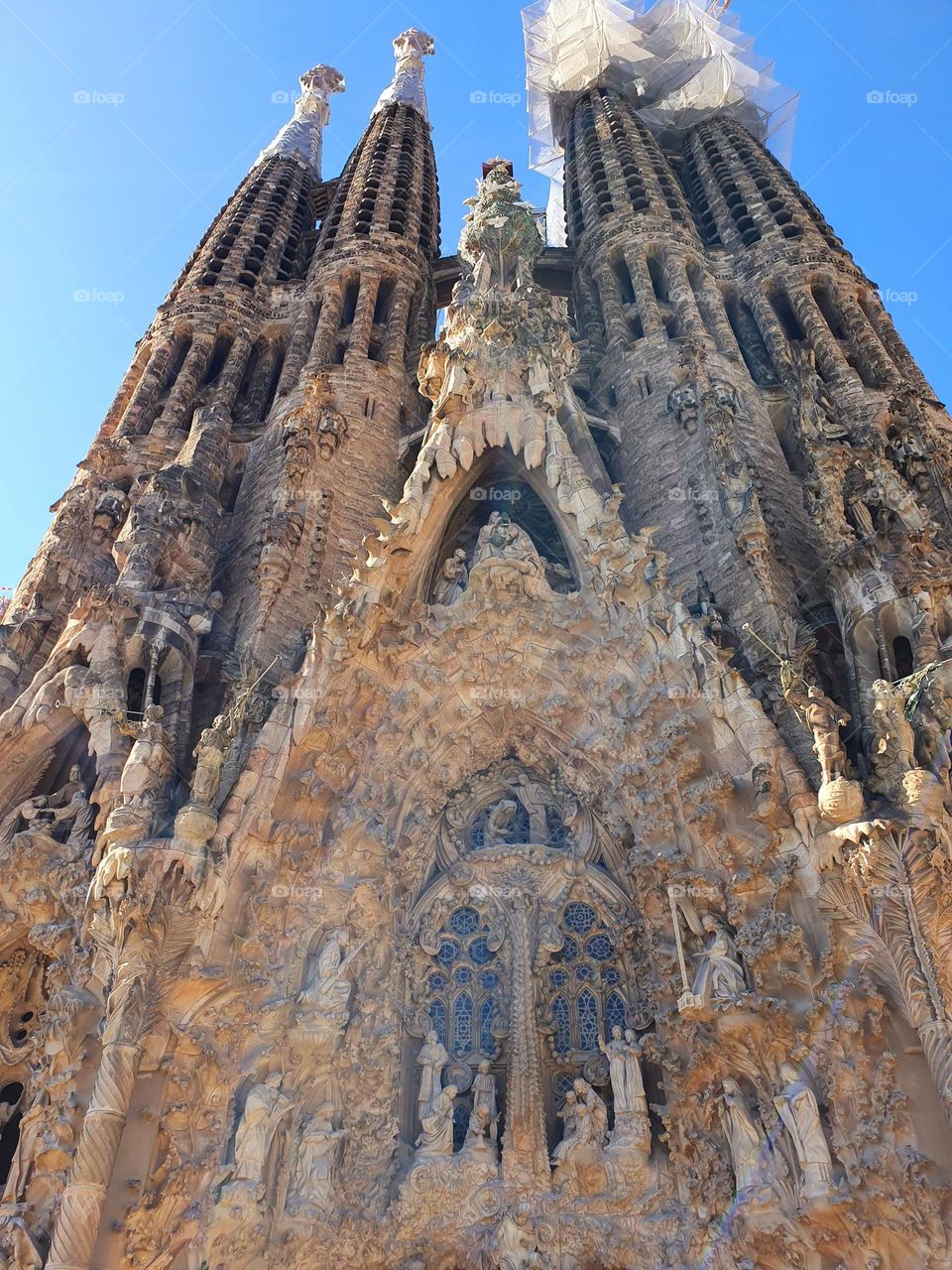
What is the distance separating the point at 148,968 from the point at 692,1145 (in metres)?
4.28

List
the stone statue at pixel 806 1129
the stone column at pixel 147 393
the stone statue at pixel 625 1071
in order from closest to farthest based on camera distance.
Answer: the stone statue at pixel 806 1129
the stone statue at pixel 625 1071
the stone column at pixel 147 393

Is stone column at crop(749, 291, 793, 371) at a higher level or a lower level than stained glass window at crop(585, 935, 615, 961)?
higher

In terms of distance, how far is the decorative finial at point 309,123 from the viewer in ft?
90.3

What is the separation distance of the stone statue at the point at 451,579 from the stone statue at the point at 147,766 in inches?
134

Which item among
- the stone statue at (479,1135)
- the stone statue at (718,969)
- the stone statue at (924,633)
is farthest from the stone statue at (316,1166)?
the stone statue at (924,633)

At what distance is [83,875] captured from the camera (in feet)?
31.3

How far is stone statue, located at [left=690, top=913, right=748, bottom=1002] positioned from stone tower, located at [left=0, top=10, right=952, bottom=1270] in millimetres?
27

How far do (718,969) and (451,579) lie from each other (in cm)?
531

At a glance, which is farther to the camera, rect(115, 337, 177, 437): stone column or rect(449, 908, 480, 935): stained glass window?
rect(115, 337, 177, 437): stone column

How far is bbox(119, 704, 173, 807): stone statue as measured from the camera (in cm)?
919

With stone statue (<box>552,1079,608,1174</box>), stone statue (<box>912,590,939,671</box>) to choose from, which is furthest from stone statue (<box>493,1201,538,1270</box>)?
stone statue (<box>912,590,939,671</box>)

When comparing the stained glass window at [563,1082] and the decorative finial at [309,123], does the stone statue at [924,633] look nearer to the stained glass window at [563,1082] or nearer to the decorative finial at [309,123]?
the stained glass window at [563,1082]

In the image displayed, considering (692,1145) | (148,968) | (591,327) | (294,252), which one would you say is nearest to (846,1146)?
(692,1145)

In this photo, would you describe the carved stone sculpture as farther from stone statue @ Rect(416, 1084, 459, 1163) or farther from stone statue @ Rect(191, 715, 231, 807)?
stone statue @ Rect(191, 715, 231, 807)
